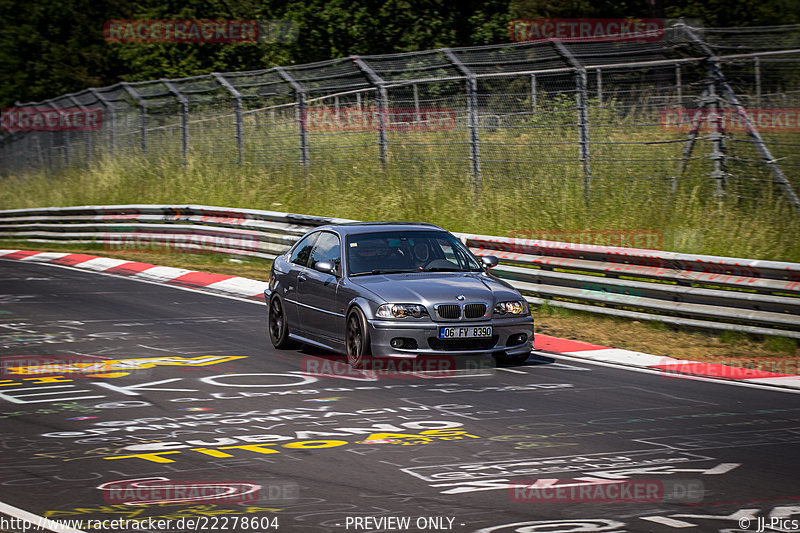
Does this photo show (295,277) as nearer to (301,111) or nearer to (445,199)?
(445,199)

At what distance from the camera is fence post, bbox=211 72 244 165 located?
2438 centimetres

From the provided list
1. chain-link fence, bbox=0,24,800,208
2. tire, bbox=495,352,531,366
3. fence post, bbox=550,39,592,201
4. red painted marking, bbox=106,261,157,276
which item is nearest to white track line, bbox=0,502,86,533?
tire, bbox=495,352,531,366

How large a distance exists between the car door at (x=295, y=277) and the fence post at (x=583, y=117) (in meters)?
5.74

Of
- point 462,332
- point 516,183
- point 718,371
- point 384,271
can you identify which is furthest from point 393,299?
point 516,183

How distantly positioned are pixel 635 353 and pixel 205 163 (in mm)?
17134

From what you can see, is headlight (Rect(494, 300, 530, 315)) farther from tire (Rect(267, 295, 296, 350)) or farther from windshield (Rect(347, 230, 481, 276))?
tire (Rect(267, 295, 296, 350))

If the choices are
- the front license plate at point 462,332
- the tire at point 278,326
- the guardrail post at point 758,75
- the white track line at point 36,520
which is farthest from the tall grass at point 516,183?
the white track line at point 36,520

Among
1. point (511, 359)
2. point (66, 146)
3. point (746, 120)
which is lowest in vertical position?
point (511, 359)

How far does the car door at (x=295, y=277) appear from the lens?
462 inches

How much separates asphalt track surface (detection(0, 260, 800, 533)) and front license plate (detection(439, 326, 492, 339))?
40cm

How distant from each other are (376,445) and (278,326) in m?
4.91

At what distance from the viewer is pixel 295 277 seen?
11.9 meters

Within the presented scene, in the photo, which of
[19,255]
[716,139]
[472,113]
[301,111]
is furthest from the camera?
[19,255]

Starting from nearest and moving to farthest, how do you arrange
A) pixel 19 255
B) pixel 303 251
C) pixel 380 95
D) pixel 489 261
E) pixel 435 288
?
pixel 435 288, pixel 489 261, pixel 303 251, pixel 380 95, pixel 19 255
